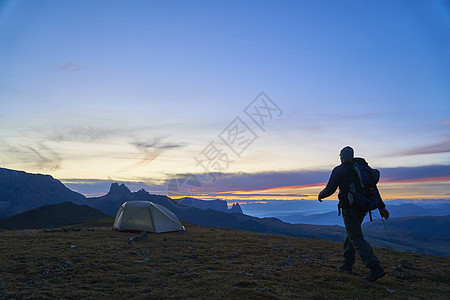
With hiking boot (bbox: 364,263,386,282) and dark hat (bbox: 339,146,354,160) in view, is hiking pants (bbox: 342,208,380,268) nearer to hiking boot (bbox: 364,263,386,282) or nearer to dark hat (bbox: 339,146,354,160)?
hiking boot (bbox: 364,263,386,282)

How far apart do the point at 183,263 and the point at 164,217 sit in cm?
1133

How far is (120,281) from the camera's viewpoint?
8.20 metres

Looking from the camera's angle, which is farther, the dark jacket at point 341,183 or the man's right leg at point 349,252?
the man's right leg at point 349,252

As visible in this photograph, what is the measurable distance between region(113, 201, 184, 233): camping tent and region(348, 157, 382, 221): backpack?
50.3ft

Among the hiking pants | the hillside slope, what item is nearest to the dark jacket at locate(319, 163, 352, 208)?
the hiking pants

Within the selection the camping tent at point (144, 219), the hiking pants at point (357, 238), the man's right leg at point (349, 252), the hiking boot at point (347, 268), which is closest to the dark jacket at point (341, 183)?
the hiking pants at point (357, 238)

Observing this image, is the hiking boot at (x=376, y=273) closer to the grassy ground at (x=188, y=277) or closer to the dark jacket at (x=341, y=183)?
the grassy ground at (x=188, y=277)

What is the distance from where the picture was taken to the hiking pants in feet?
26.7

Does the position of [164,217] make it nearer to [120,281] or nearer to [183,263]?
[183,263]

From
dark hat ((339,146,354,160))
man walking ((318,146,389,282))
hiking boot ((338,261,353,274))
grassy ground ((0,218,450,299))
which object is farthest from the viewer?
hiking boot ((338,261,353,274))

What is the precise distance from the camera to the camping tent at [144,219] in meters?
20.5

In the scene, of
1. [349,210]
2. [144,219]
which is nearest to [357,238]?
[349,210]

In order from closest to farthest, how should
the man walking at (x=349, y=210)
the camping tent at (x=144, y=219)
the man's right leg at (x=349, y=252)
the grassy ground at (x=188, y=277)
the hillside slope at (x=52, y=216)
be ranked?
the grassy ground at (x=188, y=277), the man walking at (x=349, y=210), the man's right leg at (x=349, y=252), the camping tent at (x=144, y=219), the hillside slope at (x=52, y=216)

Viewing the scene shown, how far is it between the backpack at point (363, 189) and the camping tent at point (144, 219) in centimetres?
1532
